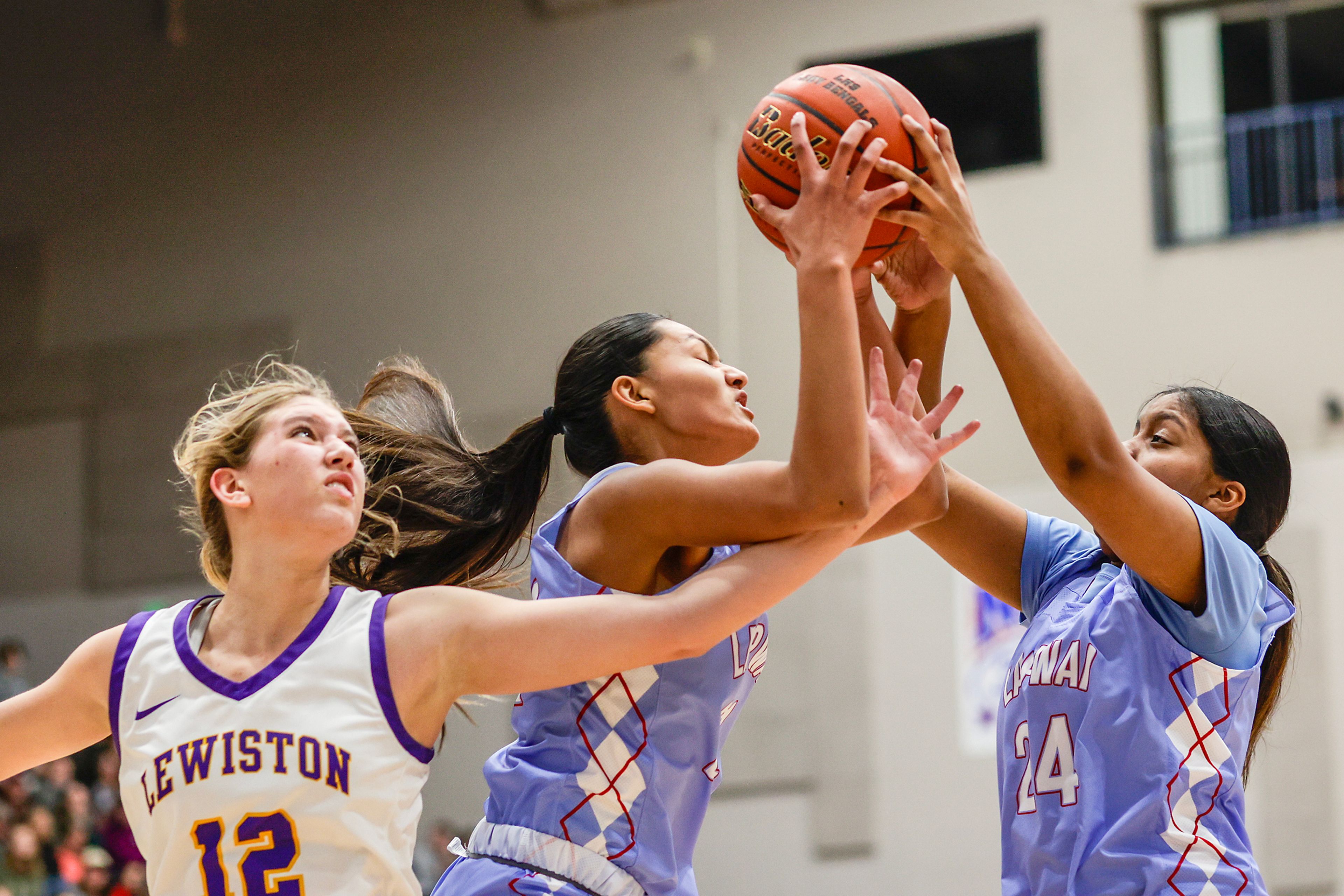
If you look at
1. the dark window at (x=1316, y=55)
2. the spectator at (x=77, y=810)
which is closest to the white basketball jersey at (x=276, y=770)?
the spectator at (x=77, y=810)

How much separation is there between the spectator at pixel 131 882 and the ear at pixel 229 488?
827cm

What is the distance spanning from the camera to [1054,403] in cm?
260

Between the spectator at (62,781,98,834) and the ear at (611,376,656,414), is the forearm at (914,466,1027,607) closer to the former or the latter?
the ear at (611,376,656,414)

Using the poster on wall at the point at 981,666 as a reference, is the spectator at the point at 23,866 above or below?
below

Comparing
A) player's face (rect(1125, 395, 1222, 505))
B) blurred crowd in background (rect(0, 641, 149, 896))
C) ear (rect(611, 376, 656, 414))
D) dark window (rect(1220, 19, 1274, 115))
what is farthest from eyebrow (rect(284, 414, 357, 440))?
dark window (rect(1220, 19, 1274, 115))

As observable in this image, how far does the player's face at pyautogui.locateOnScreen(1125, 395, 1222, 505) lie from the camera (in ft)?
9.71

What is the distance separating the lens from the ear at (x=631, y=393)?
2855 millimetres

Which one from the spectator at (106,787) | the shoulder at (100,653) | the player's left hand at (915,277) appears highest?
the player's left hand at (915,277)

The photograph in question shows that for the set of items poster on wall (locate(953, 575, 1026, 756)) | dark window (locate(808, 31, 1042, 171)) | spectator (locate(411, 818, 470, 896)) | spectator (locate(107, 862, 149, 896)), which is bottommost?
spectator (locate(411, 818, 470, 896))

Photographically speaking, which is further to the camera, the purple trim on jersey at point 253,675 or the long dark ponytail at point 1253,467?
the long dark ponytail at point 1253,467

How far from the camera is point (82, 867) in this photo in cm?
973

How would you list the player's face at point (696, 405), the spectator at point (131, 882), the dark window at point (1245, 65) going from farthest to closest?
the dark window at point (1245, 65)
the spectator at point (131, 882)
the player's face at point (696, 405)

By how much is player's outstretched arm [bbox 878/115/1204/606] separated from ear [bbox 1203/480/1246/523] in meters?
0.33

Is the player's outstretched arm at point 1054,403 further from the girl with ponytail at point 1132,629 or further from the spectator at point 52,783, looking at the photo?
the spectator at point 52,783
